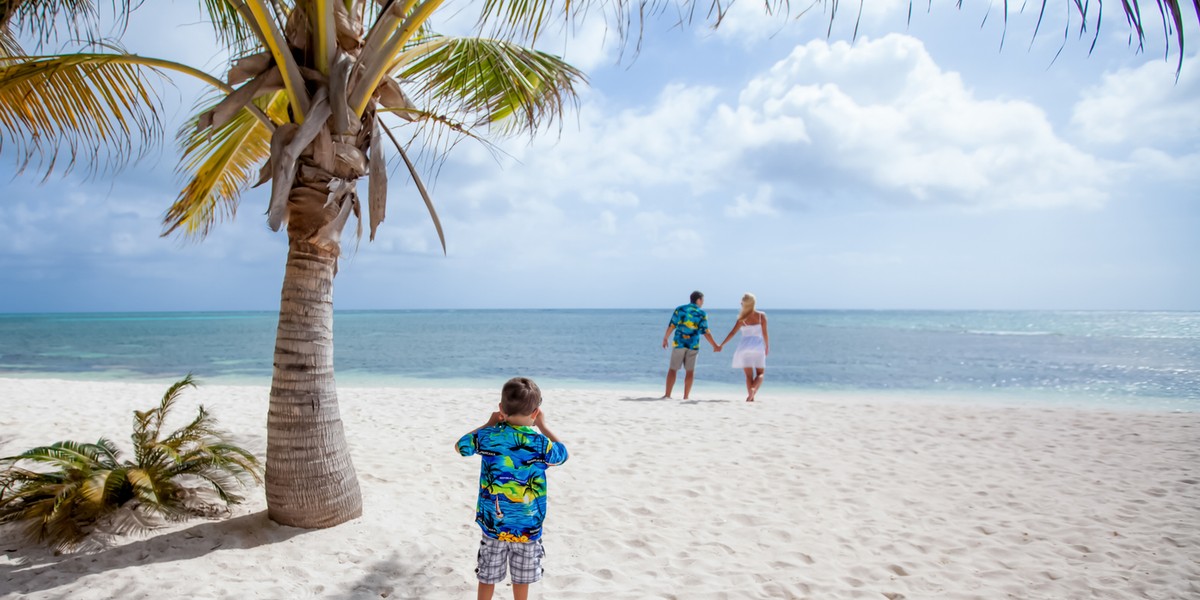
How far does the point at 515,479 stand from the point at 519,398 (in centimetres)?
36

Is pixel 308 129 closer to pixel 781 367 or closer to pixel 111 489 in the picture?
pixel 111 489

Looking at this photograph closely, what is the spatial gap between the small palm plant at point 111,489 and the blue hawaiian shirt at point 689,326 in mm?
6573

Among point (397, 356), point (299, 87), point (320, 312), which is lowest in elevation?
point (397, 356)

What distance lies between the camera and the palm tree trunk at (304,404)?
146 inches

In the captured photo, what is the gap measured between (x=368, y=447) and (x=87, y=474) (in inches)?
106

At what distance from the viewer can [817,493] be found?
5172 millimetres

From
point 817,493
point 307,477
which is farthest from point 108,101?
point 817,493

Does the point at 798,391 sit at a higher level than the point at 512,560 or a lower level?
lower

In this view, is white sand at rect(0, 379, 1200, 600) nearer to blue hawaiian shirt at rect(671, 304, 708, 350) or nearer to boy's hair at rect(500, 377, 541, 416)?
boy's hair at rect(500, 377, 541, 416)

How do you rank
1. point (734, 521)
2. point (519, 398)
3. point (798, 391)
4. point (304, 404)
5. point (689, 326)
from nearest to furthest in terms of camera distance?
point (519, 398)
point (304, 404)
point (734, 521)
point (689, 326)
point (798, 391)

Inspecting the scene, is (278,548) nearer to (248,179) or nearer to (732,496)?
(732,496)

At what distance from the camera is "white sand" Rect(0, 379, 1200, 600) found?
3.47 m

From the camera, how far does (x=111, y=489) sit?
390 centimetres

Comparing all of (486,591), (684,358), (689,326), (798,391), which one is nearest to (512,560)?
(486,591)
